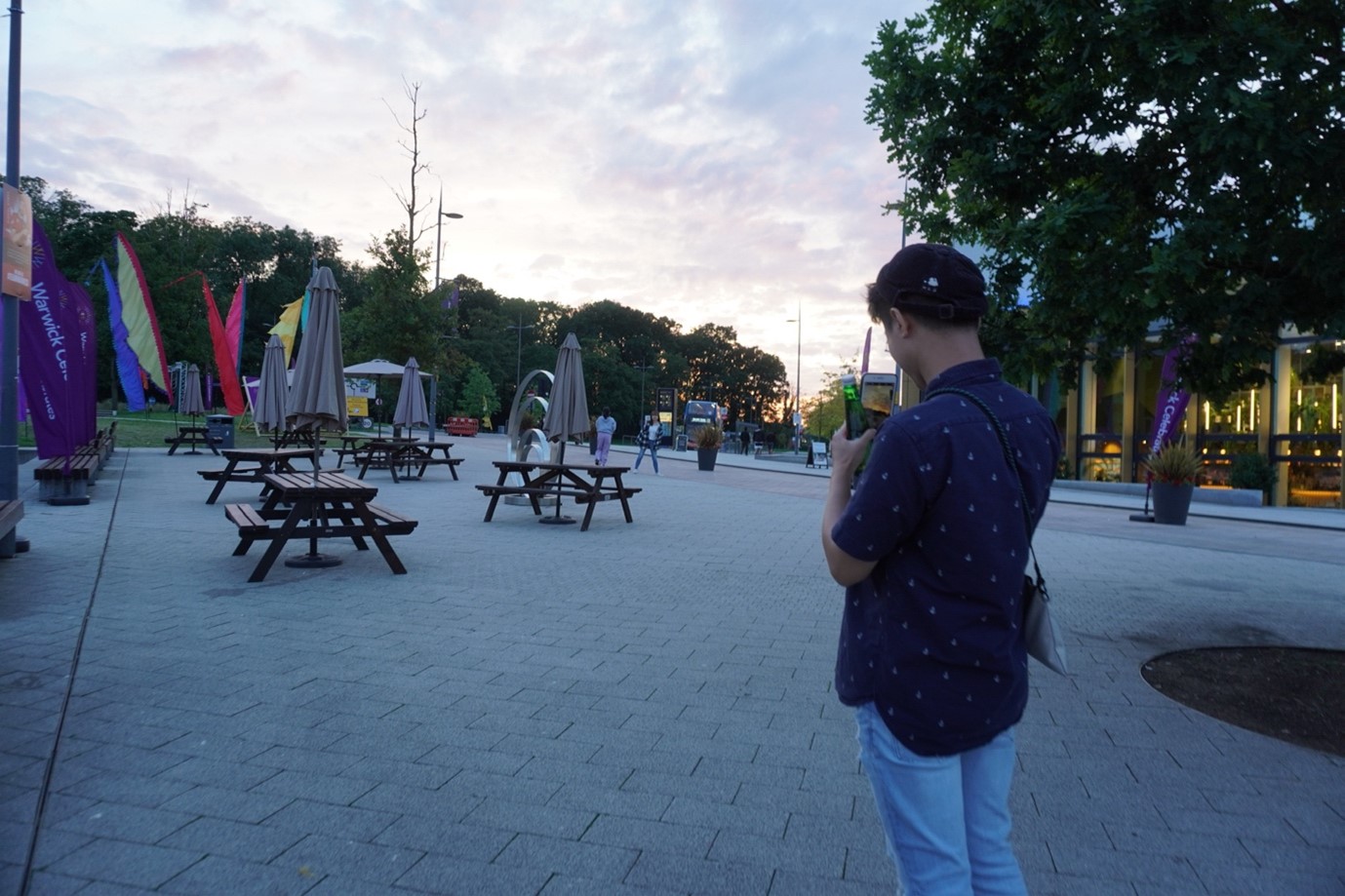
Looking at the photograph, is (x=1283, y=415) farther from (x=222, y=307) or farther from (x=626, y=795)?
(x=222, y=307)

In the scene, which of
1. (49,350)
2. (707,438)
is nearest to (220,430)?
(707,438)

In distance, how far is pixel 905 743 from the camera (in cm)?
175

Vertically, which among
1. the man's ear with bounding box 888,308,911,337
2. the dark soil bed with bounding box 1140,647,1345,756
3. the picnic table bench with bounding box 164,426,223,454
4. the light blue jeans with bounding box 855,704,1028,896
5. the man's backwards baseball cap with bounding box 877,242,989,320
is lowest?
the dark soil bed with bounding box 1140,647,1345,756

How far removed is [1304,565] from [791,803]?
10324 mm

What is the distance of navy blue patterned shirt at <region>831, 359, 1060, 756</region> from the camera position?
1.68 meters

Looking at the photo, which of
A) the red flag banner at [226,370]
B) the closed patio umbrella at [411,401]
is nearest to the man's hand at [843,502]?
the red flag banner at [226,370]

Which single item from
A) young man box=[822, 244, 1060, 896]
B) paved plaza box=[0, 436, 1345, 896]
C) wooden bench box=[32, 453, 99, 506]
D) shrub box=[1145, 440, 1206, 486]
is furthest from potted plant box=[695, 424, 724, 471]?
young man box=[822, 244, 1060, 896]

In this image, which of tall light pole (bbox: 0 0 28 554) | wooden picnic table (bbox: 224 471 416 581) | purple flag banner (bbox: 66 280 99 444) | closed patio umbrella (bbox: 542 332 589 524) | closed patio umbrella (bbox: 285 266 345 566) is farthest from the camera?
closed patio umbrella (bbox: 542 332 589 524)

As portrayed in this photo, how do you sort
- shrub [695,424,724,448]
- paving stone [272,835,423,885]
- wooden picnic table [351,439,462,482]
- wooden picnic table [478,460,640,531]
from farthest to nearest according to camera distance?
shrub [695,424,724,448]
wooden picnic table [351,439,462,482]
wooden picnic table [478,460,640,531]
paving stone [272,835,423,885]

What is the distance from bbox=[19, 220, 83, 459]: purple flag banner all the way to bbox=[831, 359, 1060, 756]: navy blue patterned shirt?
1107 cm

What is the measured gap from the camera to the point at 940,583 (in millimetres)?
1723

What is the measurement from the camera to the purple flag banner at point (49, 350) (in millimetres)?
10117

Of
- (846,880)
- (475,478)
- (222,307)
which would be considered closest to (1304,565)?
(846,880)

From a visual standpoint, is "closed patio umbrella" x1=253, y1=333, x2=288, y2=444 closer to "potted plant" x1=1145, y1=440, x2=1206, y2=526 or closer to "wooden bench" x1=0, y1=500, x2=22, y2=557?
"wooden bench" x1=0, y1=500, x2=22, y2=557
